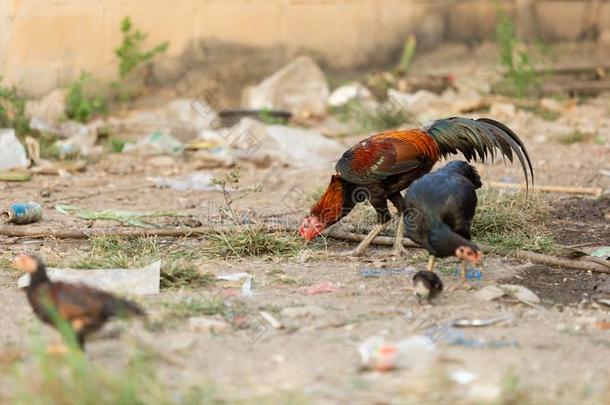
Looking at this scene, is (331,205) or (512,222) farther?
(512,222)

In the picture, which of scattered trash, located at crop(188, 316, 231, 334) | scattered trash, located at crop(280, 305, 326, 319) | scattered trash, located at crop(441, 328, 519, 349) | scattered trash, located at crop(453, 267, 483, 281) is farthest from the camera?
scattered trash, located at crop(453, 267, 483, 281)

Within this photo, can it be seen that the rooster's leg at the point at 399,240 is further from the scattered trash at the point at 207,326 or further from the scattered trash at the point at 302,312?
the scattered trash at the point at 207,326

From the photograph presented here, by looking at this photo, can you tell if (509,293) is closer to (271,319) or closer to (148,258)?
(271,319)

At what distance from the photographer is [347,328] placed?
4.96 m

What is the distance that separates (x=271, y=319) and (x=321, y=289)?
0.74m

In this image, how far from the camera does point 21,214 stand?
23.5 ft

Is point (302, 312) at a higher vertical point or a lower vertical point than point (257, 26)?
lower

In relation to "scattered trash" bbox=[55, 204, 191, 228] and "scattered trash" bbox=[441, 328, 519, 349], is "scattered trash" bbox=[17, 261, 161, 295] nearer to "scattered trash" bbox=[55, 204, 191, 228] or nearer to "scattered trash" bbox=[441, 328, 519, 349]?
"scattered trash" bbox=[55, 204, 191, 228]

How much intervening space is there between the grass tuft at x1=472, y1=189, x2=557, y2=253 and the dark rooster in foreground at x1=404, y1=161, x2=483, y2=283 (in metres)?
0.96

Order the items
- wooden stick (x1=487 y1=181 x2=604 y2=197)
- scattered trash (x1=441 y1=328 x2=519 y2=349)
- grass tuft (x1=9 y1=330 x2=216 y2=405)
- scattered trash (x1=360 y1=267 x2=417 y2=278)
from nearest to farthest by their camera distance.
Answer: grass tuft (x1=9 y1=330 x2=216 y2=405)
scattered trash (x1=441 y1=328 x2=519 y2=349)
scattered trash (x1=360 y1=267 x2=417 y2=278)
wooden stick (x1=487 y1=181 x2=604 y2=197)

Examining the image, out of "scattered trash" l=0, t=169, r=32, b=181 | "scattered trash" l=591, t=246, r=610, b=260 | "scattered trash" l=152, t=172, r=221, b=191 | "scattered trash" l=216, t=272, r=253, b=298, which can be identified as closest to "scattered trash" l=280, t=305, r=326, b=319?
"scattered trash" l=216, t=272, r=253, b=298

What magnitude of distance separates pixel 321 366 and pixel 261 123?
6314mm

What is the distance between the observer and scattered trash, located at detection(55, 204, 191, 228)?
23.6 ft

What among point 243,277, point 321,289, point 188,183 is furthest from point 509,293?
point 188,183
